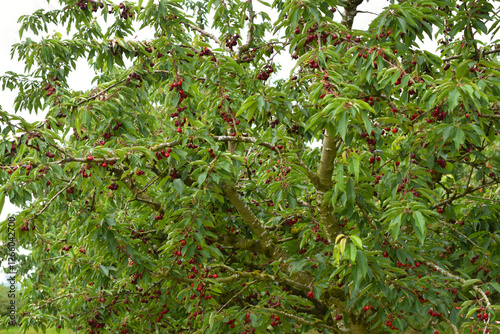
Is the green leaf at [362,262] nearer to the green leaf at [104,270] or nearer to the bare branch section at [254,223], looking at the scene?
the bare branch section at [254,223]

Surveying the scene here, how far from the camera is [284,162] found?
2648mm

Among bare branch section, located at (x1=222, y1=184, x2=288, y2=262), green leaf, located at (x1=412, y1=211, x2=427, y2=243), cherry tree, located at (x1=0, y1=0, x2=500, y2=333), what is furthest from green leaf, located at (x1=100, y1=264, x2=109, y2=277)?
green leaf, located at (x1=412, y1=211, x2=427, y2=243)

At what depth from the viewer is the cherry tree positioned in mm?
2414

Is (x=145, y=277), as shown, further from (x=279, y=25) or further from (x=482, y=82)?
(x=482, y=82)

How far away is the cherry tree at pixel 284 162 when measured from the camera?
→ 95.0 inches

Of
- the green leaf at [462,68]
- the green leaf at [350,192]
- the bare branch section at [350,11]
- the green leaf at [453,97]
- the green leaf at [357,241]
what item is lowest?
the green leaf at [357,241]

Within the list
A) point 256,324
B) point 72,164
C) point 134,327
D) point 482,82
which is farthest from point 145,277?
point 482,82

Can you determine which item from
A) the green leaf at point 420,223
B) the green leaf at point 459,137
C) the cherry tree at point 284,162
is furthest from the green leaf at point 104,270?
the green leaf at point 459,137

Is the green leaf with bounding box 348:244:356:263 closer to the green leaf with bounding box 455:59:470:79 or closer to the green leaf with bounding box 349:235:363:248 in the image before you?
the green leaf with bounding box 349:235:363:248

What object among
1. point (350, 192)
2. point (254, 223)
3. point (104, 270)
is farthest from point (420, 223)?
point (104, 270)

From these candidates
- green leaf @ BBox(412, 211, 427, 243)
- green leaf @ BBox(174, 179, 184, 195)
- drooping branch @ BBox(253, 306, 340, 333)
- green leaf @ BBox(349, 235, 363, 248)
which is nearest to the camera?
green leaf @ BBox(349, 235, 363, 248)

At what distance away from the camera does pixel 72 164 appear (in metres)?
2.42

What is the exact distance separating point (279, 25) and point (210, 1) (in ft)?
2.11

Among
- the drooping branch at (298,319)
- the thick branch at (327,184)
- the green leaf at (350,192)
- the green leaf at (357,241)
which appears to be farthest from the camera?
the drooping branch at (298,319)
